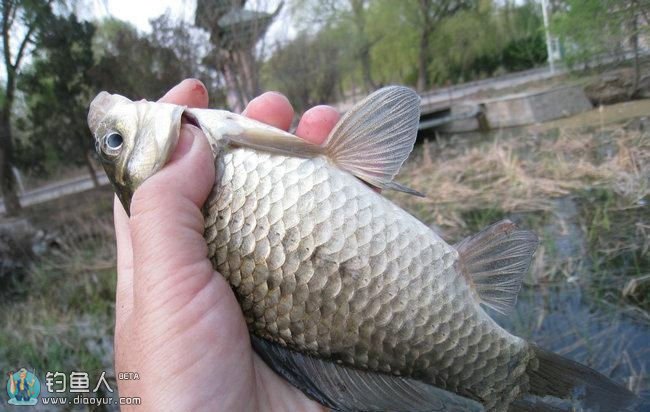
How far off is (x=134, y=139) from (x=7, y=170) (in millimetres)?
12267

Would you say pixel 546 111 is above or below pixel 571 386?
above

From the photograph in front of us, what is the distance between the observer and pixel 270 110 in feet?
8.03

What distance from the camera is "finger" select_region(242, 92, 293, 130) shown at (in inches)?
96.2

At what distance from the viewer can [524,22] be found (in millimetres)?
29375

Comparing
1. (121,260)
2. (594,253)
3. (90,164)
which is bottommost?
(594,253)

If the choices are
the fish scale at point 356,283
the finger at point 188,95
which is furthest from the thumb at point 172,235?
the finger at point 188,95

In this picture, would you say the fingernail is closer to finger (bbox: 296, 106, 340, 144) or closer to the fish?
the fish

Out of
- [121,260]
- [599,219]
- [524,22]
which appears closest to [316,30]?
[524,22]

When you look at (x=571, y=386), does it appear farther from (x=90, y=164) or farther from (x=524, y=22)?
(x=524, y=22)

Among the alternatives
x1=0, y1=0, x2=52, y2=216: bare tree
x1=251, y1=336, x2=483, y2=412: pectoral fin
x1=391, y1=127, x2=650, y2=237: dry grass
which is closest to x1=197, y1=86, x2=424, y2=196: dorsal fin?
x1=251, y1=336, x2=483, y2=412: pectoral fin

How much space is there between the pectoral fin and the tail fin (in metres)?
0.33

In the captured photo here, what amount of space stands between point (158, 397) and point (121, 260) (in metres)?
0.85

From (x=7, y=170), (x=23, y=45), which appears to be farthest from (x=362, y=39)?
(x=7, y=170)

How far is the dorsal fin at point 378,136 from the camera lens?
5.55 ft
